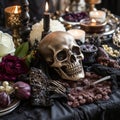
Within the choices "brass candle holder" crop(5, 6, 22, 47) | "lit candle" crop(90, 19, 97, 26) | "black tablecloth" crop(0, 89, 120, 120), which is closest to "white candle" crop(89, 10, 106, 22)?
"lit candle" crop(90, 19, 97, 26)

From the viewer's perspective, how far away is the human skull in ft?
2.80

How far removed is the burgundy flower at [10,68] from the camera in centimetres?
82

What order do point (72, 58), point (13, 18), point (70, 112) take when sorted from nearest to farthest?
point (70, 112) < point (72, 58) < point (13, 18)

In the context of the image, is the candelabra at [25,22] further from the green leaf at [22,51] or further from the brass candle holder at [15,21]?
the green leaf at [22,51]

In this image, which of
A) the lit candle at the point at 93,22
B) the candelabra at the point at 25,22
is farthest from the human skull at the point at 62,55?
the lit candle at the point at 93,22

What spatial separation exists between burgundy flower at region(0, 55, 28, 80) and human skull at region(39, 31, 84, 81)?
0.26 ft

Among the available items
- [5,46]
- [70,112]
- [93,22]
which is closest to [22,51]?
[5,46]

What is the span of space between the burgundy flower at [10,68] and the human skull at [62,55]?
0.26ft

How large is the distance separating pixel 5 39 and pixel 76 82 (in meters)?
0.25

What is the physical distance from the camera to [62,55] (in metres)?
0.87

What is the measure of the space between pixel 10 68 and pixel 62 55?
6.3 inches

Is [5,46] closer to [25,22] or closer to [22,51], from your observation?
[22,51]

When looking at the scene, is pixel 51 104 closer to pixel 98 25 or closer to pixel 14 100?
pixel 14 100

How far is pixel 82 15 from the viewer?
144 cm
